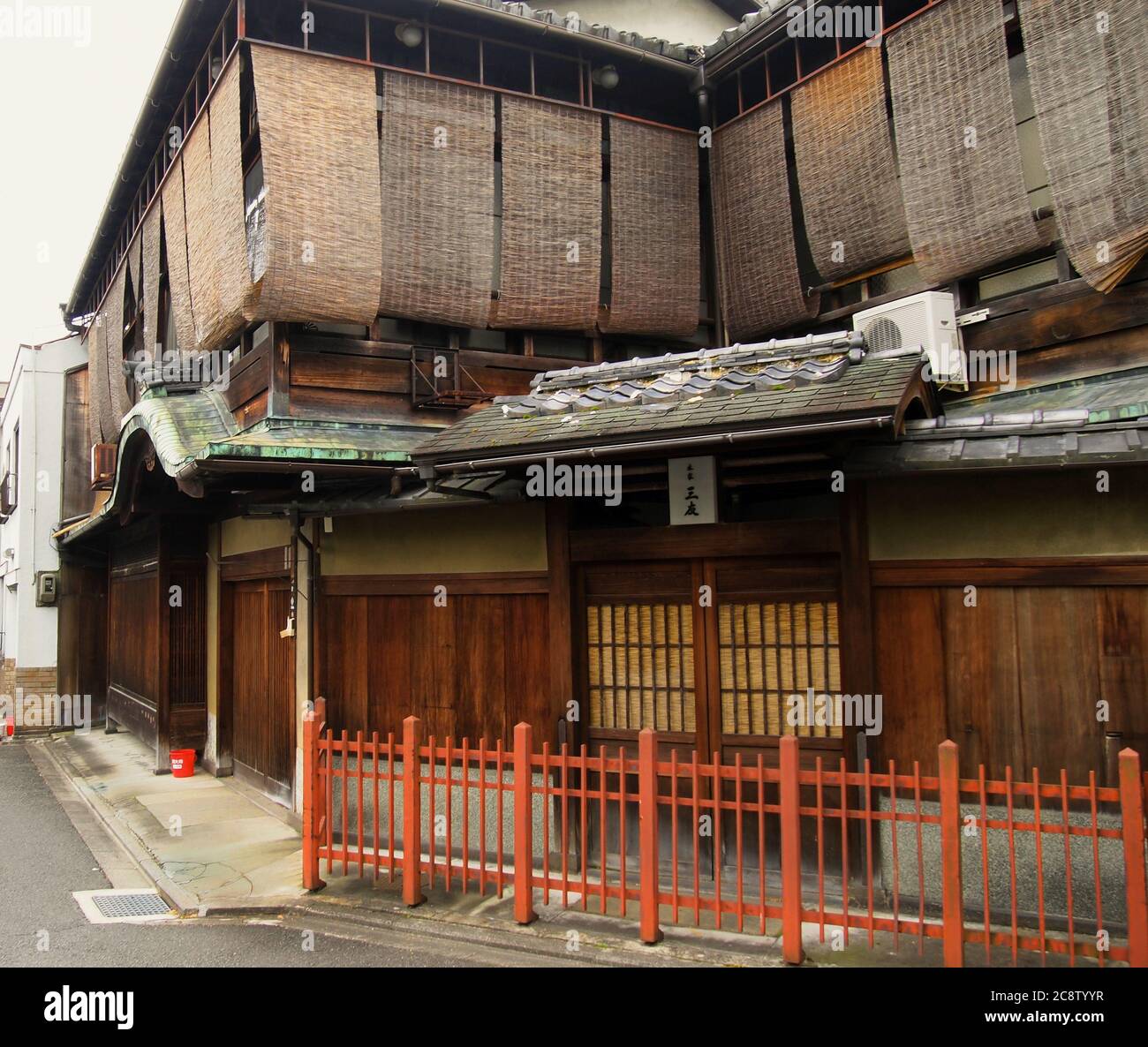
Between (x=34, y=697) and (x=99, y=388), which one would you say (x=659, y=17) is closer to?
(x=99, y=388)

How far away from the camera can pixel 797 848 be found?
6.11 meters

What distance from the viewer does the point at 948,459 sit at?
6.49 m

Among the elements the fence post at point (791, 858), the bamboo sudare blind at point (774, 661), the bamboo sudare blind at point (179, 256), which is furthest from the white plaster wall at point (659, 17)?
the fence post at point (791, 858)

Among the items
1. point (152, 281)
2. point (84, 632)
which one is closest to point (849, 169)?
point (152, 281)

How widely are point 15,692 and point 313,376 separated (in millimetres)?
16094

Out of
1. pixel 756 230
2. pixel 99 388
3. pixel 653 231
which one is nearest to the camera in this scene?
pixel 756 230

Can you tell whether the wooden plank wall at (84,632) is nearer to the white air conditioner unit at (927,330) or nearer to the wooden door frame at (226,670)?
the wooden door frame at (226,670)

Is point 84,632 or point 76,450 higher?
point 76,450

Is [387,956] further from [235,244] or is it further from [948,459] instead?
[235,244]

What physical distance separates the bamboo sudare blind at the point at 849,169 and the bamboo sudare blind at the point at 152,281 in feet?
30.2

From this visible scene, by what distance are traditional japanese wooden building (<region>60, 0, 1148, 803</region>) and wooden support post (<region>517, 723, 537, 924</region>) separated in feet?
4.32

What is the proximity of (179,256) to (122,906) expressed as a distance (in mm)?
7981

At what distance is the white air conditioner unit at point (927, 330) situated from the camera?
8422mm

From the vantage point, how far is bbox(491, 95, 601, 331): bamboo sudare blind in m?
10.5
